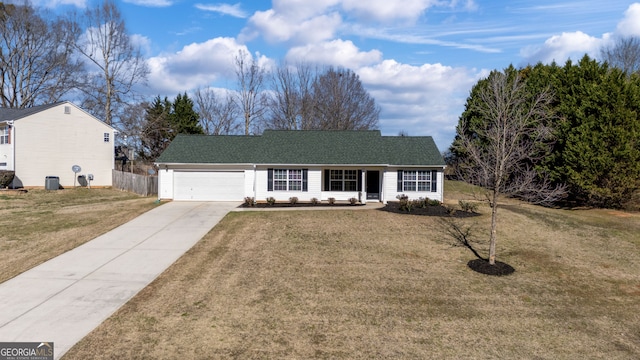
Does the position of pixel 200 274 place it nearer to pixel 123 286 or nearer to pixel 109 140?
pixel 123 286

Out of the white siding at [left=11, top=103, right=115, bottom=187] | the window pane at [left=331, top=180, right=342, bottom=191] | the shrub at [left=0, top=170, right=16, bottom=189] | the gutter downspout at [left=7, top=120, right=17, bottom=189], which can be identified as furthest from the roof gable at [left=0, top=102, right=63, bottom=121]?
the window pane at [left=331, top=180, right=342, bottom=191]

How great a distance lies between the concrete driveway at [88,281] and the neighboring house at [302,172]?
6549mm

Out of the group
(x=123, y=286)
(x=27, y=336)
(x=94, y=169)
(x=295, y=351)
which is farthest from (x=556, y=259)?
(x=94, y=169)

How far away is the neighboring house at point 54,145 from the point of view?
100 ft

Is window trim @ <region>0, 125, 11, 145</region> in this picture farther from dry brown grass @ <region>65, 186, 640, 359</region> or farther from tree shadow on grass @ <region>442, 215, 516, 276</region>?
tree shadow on grass @ <region>442, 215, 516, 276</region>

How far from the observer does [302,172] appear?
24859mm

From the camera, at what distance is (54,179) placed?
31.1 m

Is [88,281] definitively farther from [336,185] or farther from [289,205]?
[336,185]

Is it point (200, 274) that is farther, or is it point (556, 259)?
point (556, 259)

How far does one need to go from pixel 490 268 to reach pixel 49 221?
68.6ft

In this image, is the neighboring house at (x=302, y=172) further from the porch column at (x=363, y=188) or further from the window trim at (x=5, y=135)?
the window trim at (x=5, y=135)

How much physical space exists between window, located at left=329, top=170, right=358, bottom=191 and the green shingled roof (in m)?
1.12

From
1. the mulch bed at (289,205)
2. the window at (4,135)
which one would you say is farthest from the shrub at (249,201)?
the window at (4,135)

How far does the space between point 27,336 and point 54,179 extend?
91.6 feet
